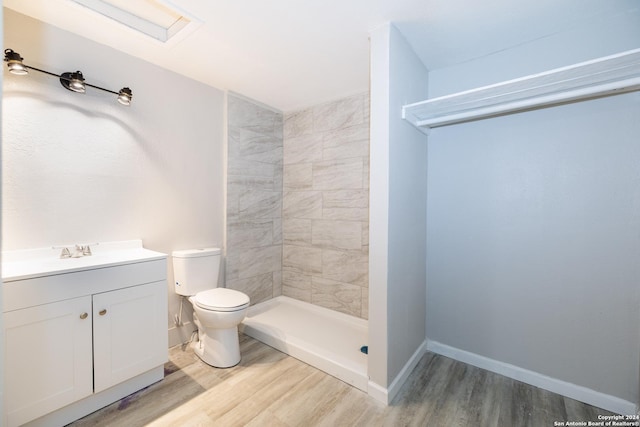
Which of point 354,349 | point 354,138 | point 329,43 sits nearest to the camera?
point 329,43

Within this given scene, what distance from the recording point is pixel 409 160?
1.96 meters

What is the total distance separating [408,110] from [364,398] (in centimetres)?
188

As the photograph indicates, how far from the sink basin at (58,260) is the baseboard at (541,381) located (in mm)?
2294

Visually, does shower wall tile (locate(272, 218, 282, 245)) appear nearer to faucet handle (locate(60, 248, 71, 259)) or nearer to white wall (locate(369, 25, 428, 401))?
white wall (locate(369, 25, 428, 401))

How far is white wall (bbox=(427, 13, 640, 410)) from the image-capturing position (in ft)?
5.40

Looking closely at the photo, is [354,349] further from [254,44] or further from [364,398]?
[254,44]

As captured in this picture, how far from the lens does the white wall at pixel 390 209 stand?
5.60 feet

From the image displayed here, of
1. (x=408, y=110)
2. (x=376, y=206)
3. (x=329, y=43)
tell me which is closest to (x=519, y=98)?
(x=408, y=110)

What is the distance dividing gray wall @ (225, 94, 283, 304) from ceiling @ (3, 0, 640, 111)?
57 cm

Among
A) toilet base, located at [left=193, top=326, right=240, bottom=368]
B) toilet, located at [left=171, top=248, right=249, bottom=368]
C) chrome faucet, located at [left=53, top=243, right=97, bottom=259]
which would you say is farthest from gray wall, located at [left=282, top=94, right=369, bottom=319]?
chrome faucet, located at [left=53, top=243, right=97, bottom=259]

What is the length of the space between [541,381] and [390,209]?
156cm

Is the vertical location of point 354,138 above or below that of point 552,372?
above

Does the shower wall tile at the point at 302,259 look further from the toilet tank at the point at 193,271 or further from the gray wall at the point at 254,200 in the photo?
Answer: the toilet tank at the point at 193,271

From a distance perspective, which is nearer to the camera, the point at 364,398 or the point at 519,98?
the point at 519,98
